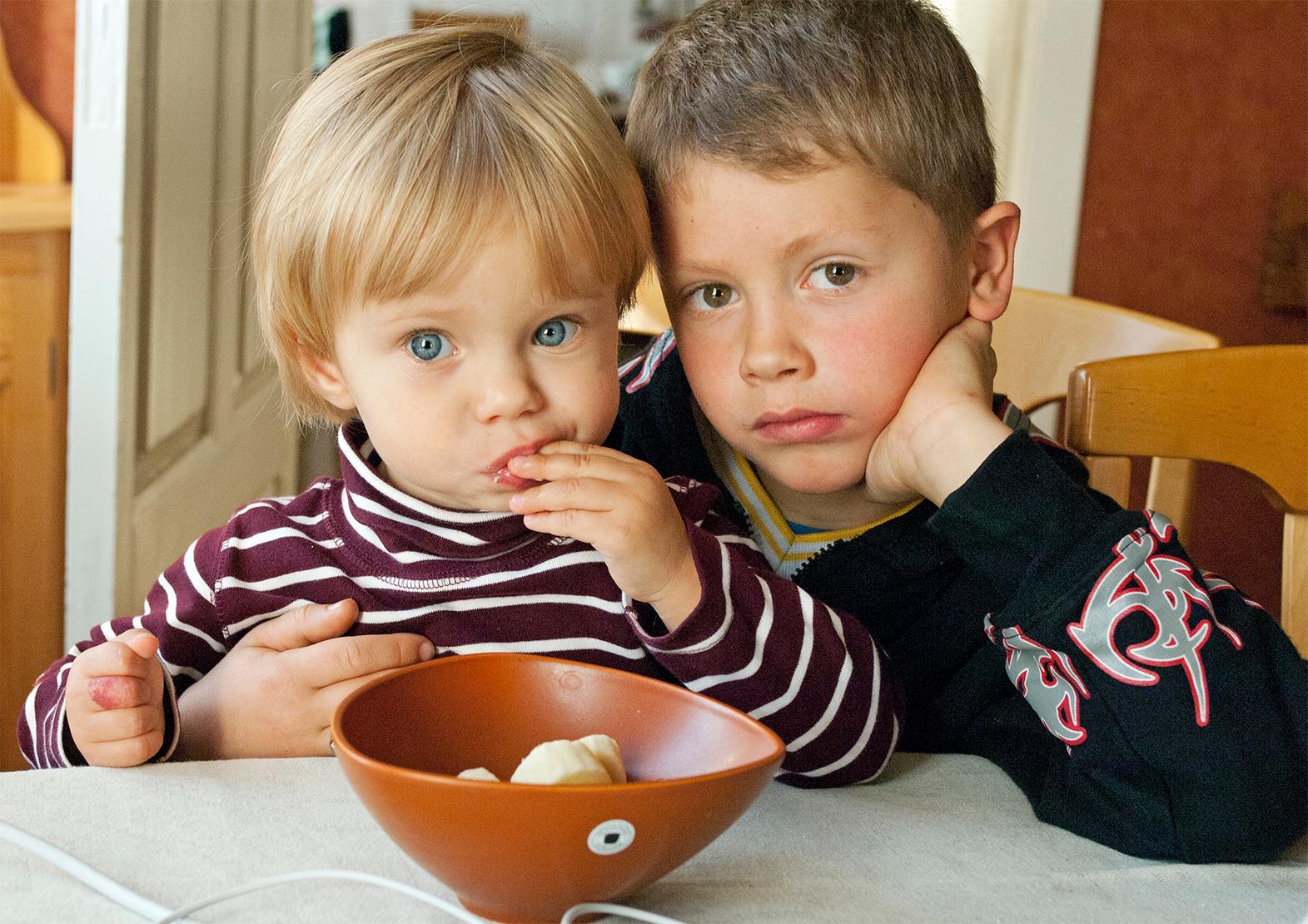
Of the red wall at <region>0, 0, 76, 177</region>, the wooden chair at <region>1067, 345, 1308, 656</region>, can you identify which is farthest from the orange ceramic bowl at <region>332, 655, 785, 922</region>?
the red wall at <region>0, 0, 76, 177</region>

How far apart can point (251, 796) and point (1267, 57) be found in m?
2.52

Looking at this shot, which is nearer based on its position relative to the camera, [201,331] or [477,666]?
[477,666]

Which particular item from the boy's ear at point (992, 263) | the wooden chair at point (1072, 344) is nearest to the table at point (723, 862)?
the boy's ear at point (992, 263)

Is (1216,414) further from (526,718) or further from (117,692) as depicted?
(117,692)

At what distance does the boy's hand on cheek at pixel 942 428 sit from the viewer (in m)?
0.87

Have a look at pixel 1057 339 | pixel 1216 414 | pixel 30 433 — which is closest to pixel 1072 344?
pixel 1057 339

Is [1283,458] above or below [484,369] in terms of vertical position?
below

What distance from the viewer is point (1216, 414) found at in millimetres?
1253

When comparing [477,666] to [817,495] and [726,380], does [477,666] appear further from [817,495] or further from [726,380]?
[817,495]

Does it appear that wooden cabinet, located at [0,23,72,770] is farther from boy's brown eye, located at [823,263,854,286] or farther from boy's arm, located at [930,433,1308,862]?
boy's arm, located at [930,433,1308,862]

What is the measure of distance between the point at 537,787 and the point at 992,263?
67 centimetres

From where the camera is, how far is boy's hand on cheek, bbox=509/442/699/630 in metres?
0.79

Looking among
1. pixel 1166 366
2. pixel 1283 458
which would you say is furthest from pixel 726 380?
pixel 1283 458

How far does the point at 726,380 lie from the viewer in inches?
36.3
